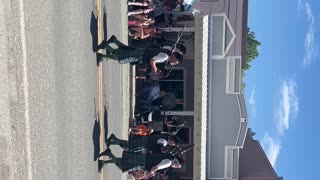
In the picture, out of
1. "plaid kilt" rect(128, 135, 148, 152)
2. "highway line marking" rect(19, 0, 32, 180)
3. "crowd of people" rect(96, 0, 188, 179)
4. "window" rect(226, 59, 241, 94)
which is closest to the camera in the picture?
"highway line marking" rect(19, 0, 32, 180)

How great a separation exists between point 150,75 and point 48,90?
1084 cm

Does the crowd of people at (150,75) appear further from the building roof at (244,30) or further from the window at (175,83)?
the building roof at (244,30)

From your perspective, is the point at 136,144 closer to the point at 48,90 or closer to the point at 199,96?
the point at 48,90

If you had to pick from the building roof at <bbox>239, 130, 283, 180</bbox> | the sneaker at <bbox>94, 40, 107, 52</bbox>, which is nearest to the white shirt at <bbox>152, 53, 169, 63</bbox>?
the sneaker at <bbox>94, 40, 107, 52</bbox>

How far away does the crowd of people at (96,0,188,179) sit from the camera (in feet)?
51.1

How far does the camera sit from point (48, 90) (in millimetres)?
10742

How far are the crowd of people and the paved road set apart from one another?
944 millimetres

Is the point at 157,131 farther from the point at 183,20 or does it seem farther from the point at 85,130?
the point at 85,130

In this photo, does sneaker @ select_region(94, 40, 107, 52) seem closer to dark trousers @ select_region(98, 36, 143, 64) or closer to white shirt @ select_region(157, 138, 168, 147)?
dark trousers @ select_region(98, 36, 143, 64)

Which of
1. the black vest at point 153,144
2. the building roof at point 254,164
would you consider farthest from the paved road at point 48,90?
the building roof at point 254,164

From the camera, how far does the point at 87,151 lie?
44.9 feet

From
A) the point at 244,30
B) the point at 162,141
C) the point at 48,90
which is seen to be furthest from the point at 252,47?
the point at 48,90

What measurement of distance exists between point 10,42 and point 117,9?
9602mm

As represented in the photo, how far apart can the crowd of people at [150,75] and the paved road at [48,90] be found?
0.94 meters
